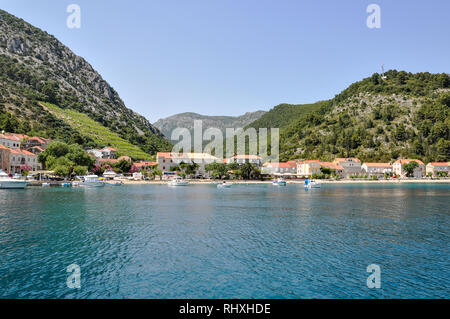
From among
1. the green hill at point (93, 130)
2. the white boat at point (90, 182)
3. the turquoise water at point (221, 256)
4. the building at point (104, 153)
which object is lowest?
the turquoise water at point (221, 256)

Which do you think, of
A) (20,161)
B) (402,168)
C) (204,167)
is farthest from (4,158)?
(402,168)

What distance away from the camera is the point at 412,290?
1493 centimetres

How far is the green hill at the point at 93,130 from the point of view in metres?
166

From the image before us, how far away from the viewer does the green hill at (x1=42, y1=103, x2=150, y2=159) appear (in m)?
166

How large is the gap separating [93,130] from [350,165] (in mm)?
158965

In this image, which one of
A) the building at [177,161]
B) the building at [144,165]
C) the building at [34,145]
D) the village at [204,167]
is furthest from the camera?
the building at [177,161]

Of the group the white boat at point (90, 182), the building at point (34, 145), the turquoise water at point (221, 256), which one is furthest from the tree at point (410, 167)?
the building at point (34, 145)

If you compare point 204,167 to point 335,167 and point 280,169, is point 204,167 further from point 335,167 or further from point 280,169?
point 335,167

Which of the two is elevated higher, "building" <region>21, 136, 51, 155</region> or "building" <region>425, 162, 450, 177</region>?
"building" <region>21, 136, 51, 155</region>

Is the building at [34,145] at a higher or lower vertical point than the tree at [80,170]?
higher

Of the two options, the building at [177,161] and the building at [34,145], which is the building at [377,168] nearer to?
the building at [177,161]

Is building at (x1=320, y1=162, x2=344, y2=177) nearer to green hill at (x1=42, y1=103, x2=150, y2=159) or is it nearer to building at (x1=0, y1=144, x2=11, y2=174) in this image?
green hill at (x1=42, y1=103, x2=150, y2=159)

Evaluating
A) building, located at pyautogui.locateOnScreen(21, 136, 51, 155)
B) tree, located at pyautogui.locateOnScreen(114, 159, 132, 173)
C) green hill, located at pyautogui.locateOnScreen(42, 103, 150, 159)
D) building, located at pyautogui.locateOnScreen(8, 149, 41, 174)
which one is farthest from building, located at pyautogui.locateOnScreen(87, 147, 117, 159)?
building, located at pyautogui.locateOnScreen(8, 149, 41, 174)

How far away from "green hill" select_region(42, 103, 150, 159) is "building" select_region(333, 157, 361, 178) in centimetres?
12073
